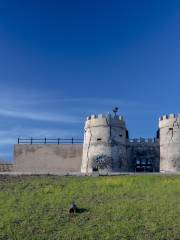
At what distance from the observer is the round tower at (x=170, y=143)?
54.7 m

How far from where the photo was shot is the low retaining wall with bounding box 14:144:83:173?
6044 centimetres

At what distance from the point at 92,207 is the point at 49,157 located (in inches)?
987

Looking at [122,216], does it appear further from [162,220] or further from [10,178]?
[10,178]

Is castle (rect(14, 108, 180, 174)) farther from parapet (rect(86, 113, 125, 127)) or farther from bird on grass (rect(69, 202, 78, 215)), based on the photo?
bird on grass (rect(69, 202, 78, 215))

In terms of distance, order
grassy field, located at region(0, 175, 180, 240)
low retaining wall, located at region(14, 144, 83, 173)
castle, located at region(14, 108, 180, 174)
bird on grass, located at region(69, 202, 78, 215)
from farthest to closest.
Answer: low retaining wall, located at region(14, 144, 83, 173) < castle, located at region(14, 108, 180, 174) < bird on grass, located at region(69, 202, 78, 215) < grassy field, located at region(0, 175, 180, 240)

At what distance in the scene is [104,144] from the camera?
56.8 m

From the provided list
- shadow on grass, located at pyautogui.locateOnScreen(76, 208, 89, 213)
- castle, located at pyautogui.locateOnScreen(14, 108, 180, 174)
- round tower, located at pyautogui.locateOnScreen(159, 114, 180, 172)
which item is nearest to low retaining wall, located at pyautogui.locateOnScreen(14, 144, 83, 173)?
castle, located at pyautogui.locateOnScreen(14, 108, 180, 174)

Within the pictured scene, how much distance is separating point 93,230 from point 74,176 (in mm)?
16938

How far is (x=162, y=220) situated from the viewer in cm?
3269

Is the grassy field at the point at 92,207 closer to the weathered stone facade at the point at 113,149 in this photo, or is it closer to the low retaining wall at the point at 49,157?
the weathered stone facade at the point at 113,149

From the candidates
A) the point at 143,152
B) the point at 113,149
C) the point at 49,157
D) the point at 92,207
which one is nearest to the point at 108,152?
the point at 113,149

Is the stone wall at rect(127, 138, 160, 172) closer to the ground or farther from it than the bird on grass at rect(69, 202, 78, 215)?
farther from it

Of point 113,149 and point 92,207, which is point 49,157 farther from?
point 92,207

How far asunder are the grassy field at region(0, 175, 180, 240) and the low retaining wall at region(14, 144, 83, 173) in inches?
512
